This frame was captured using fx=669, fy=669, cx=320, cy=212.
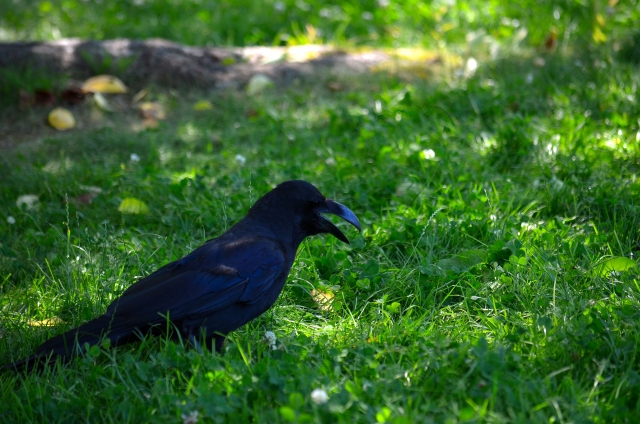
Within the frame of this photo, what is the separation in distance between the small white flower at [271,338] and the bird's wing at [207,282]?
19cm

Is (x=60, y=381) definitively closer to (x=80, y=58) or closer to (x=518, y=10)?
(x=80, y=58)

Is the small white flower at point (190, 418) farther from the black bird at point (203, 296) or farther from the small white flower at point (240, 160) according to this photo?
the small white flower at point (240, 160)

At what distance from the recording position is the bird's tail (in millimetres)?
2850

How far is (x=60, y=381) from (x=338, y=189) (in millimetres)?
2331

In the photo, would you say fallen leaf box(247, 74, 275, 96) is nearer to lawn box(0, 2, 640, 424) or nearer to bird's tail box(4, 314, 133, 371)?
lawn box(0, 2, 640, 424)

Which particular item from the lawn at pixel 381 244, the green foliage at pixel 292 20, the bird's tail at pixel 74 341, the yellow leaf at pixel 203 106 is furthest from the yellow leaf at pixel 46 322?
the green foliage at pixel 292 20

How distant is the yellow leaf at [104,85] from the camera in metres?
6.20

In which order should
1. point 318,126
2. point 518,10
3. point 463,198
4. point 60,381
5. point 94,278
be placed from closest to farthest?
point 60,381 → point 94,278 → point 463,198 → point 318,126 → point 518,10

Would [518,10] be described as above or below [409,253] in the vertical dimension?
above

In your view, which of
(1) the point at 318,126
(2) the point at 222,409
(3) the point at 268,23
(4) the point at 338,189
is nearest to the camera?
(2) the point at 222,409

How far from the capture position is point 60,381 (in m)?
2.76

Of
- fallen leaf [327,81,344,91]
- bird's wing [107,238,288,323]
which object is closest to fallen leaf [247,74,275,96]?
fallen leaf [327,81,344,91]

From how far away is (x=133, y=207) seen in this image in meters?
4.39

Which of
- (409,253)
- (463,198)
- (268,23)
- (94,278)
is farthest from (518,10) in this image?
(94,278)
